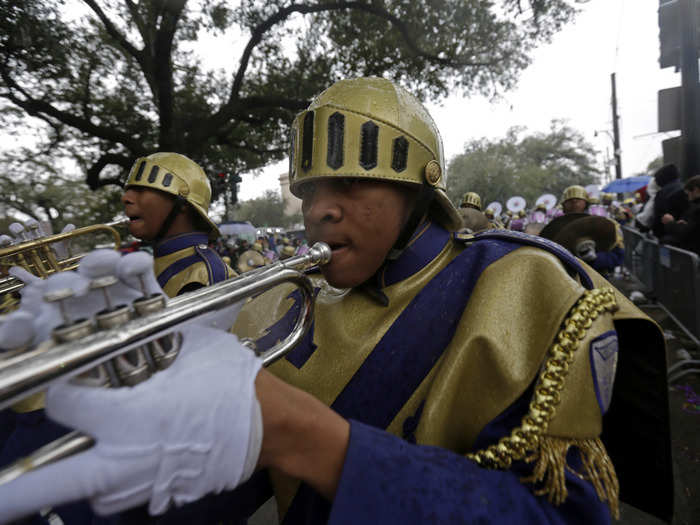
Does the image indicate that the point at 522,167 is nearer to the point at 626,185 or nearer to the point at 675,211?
the point at 626,185

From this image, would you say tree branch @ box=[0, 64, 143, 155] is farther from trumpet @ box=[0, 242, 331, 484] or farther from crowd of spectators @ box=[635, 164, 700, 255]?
crowd of spectators @ box=[635, 164, 700, 255]

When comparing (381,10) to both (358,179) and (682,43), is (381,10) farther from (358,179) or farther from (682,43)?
(358,179)

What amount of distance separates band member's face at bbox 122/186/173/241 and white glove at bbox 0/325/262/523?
9.39ft

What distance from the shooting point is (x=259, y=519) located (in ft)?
10.5

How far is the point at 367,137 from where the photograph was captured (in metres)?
1.39

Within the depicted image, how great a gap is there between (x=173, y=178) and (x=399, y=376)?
9.79ft

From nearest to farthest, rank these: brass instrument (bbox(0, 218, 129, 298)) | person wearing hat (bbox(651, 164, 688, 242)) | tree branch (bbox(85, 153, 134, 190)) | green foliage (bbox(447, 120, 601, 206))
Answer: brass instrument (bbox(0, 218, 129, 298)) < person wearing hat (bbox(651, 164, 688, 242)) < tree branch (bbox(85, 153, 134, 190)) < green foliage (bbox(447, 120, 601, 206))

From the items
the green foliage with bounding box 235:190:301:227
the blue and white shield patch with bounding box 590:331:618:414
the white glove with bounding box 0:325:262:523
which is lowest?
the blue and white shield patch with bounding box 590:331:618:414

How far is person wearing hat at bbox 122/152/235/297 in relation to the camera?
3.17 meters

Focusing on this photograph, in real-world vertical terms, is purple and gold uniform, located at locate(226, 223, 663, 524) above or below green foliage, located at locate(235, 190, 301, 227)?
below

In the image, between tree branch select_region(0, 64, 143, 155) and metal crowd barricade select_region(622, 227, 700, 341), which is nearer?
metal crowd barricade select_region(622, 227, 700, 341)

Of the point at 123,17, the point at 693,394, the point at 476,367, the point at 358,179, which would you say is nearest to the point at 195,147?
the point at 123,17

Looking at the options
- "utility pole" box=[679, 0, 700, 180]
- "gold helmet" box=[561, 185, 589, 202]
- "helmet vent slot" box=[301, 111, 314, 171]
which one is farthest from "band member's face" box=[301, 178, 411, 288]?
"utility pole" box=[679, 0, 700, 180]

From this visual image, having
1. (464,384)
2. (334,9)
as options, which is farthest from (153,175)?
(334,9)
